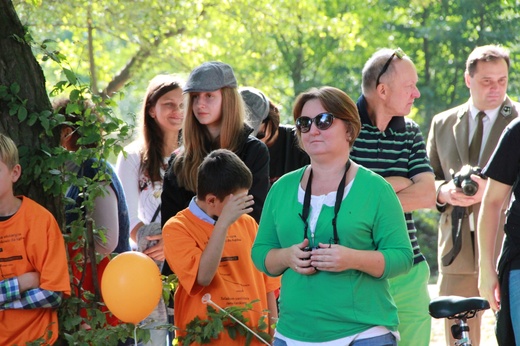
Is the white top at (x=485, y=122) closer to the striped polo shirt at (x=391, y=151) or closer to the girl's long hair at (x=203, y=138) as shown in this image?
the striped polo shirt at (x=391, y=151)

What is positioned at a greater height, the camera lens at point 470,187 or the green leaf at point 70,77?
the green leaf at point 70,77

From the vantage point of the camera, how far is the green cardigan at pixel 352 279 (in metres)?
3.59

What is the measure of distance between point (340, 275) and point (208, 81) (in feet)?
5.56

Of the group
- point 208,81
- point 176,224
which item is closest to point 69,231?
point 176,224

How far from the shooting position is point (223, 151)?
4.50 m

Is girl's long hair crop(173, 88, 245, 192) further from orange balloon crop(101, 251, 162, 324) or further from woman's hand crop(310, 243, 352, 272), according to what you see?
woman's hand crop(310, 243, 352, 272)

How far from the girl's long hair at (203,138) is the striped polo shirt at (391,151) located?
2.24 feet

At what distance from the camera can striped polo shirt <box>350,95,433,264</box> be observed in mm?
5109

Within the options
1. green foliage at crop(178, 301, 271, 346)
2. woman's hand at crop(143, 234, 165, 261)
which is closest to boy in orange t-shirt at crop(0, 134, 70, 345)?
green foliage at crop(178, 301, 271, 346)

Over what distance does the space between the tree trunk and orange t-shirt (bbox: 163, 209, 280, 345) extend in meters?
0.81

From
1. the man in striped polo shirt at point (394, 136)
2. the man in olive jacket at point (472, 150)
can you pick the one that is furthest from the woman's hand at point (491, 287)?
the man in olive jacket at point (472, 150)

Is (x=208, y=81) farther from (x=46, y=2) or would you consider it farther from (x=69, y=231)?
(x=46, y=2)

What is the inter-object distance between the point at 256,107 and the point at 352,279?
2.77 metres

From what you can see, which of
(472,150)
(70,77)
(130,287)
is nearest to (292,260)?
(130,287)
